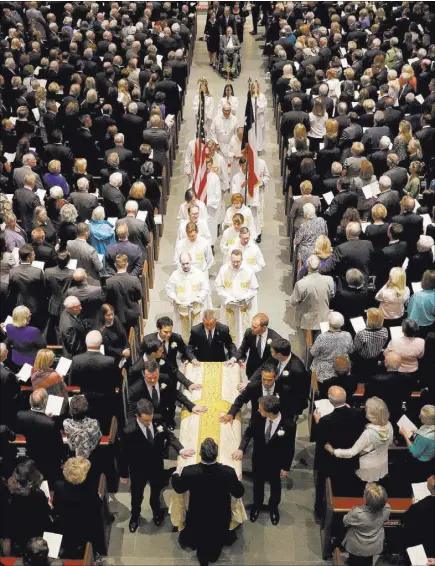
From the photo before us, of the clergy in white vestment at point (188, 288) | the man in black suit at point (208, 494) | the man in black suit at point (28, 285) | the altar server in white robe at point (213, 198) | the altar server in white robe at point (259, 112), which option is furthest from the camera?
the altar server in white robe at point (259, 112)

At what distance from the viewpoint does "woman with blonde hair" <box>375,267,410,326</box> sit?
9898 millimetres

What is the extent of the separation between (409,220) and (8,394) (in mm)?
5700

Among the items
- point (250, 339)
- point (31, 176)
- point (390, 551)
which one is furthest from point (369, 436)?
point (31, 176)

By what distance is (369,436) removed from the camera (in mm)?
8117

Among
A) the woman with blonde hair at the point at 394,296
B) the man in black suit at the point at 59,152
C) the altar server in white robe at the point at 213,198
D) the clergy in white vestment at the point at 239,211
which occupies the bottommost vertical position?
the woman with blonde hair at the point at 394,296

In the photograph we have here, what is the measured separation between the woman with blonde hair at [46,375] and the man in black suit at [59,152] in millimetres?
5384

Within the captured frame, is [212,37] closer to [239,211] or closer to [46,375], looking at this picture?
[239,211]

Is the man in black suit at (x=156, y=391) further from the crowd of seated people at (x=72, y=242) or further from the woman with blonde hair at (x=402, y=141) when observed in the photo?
the woman with blonde hair at (x=402, y=141)

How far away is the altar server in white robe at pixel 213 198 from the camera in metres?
13.1

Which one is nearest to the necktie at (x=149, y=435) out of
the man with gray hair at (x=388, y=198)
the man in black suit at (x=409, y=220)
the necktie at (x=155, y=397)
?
the necktie at (x=155, y=397)

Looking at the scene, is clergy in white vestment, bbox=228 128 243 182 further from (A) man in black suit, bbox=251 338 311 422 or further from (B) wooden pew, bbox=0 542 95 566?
(B) wooden pew, bbox=0 542 95 566

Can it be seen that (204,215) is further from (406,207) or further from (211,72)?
(211,72)

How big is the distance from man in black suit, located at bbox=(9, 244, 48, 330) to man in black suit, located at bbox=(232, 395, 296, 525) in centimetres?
330

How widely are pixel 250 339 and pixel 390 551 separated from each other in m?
2.75
